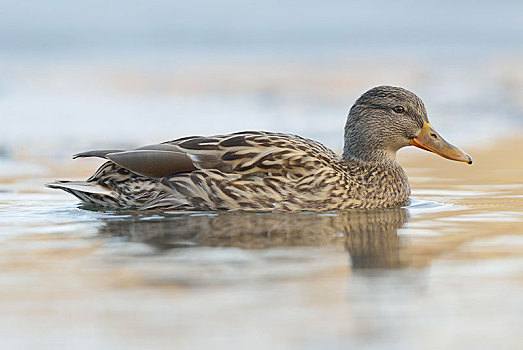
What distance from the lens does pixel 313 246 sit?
18.7 ft

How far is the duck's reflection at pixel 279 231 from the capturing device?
5.67 metres

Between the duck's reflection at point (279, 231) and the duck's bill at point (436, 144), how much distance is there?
28.2 inches

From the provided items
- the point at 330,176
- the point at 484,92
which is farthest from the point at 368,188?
the point at 484,92

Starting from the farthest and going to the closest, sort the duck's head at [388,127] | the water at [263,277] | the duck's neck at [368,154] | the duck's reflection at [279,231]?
the duck's neck at [368,154] → the duck's head at [388,127] → the duck's reflection at [279,231] → the water at [263,277]

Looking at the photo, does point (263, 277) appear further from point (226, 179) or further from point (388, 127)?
point (388, 127)

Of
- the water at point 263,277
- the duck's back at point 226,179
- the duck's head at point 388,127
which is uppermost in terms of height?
the duck's head at point 388,127

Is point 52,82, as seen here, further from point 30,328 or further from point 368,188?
point 30,328

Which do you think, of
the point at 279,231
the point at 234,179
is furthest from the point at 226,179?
the point at 279,231

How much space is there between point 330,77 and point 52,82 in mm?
4850

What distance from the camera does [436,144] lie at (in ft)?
25.6

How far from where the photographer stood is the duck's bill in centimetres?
773

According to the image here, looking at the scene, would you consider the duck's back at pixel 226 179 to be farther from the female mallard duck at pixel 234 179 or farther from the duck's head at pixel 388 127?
the duck's head at pixel 388 127

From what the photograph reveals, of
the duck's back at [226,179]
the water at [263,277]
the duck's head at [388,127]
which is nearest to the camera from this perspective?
the water at [263,277]

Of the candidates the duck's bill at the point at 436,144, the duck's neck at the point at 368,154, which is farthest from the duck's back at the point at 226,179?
the duck's bill at the point at 436,144
